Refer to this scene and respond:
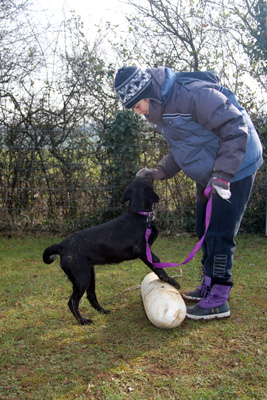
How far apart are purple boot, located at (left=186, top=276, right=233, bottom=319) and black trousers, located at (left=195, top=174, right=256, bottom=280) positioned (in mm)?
88

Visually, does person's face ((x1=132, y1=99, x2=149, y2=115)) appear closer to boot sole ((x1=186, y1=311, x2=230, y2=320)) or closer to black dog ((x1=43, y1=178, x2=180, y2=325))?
black dog ((x1=43, y1=178, x2=180, y2=325))

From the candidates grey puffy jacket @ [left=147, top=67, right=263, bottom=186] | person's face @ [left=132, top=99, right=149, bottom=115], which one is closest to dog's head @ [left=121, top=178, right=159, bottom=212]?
grey puffy jacket @ [left=147, top=67, right=263, bottom=186]

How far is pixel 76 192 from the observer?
293 inches

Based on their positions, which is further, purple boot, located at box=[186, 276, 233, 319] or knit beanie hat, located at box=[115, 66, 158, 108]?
purple boot, located at box=[186, 276, 233, 319]

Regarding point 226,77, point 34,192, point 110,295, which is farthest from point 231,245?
point 226,77

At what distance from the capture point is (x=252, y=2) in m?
7.79

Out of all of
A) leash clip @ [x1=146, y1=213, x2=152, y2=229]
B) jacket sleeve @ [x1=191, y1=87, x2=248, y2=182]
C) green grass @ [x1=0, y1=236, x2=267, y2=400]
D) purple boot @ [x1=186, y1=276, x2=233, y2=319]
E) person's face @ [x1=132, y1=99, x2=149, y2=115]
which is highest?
person's face @ [x1=132, y1=99, x2=149, y2=115]

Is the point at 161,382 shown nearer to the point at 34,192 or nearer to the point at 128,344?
the point at 128,344

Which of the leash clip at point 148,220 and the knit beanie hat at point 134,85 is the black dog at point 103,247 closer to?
the leash clip at point 148,220

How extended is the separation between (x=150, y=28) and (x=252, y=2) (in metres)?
2.23

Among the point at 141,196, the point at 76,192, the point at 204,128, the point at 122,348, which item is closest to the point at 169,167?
the point at 141,196

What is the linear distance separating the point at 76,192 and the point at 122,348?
16.0 ft

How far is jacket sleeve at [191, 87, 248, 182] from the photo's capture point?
2795 mm

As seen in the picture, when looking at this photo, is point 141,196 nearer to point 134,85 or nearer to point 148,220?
point 148,220
